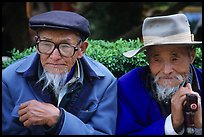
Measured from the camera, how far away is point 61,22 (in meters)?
2.78

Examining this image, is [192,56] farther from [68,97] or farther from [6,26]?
[6,26]

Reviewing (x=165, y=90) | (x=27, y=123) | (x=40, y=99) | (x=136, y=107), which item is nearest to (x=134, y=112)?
(x=136, y=107)

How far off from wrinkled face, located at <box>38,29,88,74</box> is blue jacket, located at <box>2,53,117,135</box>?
147mm

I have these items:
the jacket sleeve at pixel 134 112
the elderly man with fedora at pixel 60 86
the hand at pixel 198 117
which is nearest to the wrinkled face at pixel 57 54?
the elderly man with fedora at pixel 60 86

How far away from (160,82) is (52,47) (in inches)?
29.7

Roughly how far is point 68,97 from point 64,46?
13.8 inches

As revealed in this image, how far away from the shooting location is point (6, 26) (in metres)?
7.32

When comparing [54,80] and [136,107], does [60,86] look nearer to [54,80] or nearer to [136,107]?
[54,80]

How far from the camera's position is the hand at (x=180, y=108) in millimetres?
2727

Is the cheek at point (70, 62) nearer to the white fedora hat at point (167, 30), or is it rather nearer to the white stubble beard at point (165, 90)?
the white fedora hat at point (167, 30)

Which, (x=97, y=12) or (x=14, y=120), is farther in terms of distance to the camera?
(x=97, y=12)

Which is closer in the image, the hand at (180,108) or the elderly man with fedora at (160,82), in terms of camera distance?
the hand at (180,108)

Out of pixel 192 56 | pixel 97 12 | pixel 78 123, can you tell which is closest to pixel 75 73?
pixel 78 123

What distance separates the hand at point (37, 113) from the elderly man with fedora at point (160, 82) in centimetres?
50
